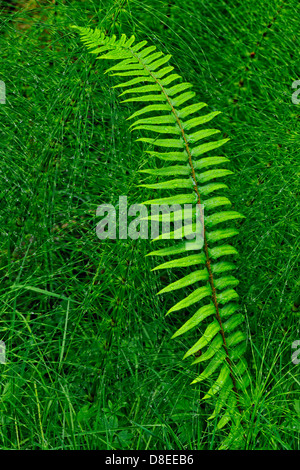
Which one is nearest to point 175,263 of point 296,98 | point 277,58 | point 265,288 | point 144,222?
point 144,222

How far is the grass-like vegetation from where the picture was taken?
4.80 feet

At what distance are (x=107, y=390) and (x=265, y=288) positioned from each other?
594mm

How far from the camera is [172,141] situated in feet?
5.18

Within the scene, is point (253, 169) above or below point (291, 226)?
above

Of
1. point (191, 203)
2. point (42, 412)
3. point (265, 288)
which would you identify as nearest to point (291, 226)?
point (265, 288)

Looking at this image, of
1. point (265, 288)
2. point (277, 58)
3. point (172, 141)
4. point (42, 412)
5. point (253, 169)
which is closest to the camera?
point (42, 412)

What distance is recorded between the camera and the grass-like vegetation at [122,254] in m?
1.46

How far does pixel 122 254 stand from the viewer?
5.45ft

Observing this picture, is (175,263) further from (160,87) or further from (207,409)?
(160,87)

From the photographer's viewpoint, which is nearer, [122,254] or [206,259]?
[206,259]

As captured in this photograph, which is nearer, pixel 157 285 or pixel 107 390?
pixel 107 390
